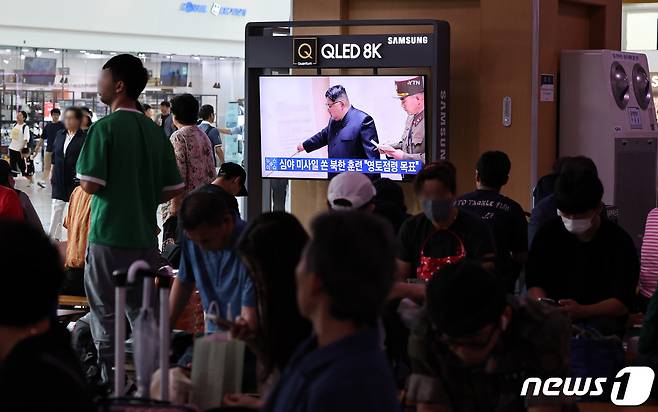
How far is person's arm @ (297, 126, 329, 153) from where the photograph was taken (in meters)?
8.90

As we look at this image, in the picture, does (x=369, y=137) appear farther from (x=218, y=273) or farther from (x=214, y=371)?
(x=214, y=371)

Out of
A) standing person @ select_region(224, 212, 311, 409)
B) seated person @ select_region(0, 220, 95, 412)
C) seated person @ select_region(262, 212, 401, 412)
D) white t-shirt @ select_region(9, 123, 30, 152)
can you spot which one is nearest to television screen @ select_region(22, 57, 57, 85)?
white t-shirt @ select_region(9, 123, 30, 152)

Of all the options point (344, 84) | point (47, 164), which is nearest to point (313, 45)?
point (344, 84)

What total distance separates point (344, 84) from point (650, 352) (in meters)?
5.35

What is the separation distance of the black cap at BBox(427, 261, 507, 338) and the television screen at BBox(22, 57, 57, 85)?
1686 cm

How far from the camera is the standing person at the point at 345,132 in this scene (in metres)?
8.80

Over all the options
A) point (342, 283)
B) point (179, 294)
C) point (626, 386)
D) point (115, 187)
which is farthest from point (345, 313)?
point (115, 187)

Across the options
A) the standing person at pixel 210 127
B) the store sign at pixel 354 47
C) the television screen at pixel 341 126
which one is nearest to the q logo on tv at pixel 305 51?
the store sign at pixel 354 47

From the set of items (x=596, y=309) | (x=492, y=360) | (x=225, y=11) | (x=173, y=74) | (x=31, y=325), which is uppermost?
(x=225, y=11)

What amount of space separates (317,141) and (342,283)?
690cm

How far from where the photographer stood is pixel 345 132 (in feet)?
29.0

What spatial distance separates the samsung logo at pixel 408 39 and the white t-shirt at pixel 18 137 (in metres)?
12.1
